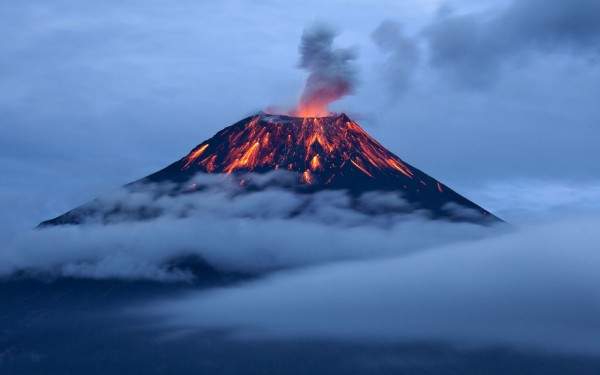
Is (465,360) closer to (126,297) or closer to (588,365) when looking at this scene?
(588,365)

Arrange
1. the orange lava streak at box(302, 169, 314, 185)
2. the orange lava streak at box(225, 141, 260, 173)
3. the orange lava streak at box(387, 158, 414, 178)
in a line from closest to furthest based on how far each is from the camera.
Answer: the orange lava streak at box(225, 141, 260, 173) → the orange lava streak at box(387, 158, 414, 178) → the orange lava streak at box(302, 169, 314, 185)

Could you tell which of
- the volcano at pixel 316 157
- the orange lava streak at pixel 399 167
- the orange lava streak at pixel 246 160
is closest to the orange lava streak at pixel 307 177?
the volcano at pixel 316 157

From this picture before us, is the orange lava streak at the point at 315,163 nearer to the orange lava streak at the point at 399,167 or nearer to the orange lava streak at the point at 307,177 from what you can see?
the orange lava streak at the point at 307,177

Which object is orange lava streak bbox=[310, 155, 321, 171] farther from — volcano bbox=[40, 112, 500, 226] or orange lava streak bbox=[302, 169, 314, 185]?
orange lava streak bbox=[302, 169, 314, 185]

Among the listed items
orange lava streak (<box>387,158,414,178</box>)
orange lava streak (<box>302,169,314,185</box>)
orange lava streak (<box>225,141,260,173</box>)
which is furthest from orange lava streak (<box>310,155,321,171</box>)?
orange lava streak (<box>387,158,414,178</box>)

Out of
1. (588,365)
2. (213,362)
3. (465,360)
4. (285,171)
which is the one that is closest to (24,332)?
(213,362)

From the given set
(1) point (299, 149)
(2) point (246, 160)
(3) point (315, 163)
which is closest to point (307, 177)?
(3) point (315, 163)

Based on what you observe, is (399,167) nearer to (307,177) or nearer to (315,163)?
(315,163)
